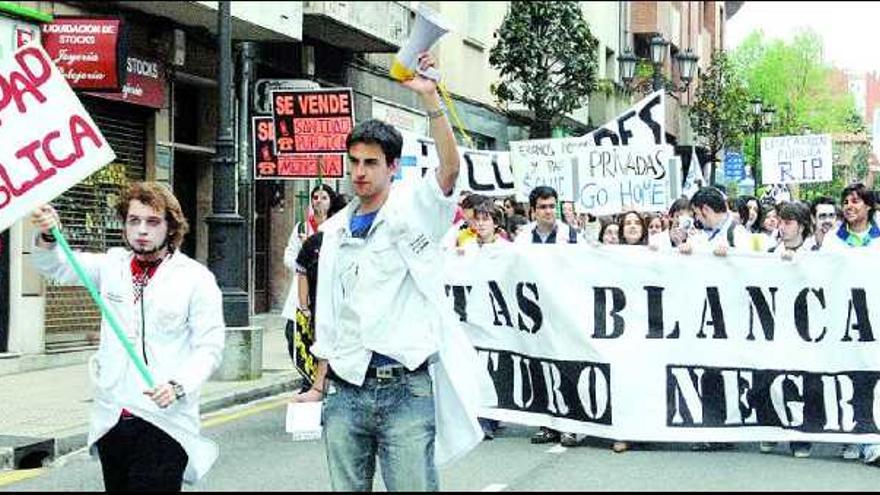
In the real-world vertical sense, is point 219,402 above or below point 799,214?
below

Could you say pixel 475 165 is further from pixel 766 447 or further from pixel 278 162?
pixel 766 447

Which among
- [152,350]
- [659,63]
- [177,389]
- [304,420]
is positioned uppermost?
[659,63]

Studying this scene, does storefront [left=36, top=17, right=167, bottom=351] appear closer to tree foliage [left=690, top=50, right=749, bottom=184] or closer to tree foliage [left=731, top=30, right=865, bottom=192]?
tree foliage [left=690, top=50, right=749, bottom=184]

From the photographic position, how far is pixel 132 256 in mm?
5316

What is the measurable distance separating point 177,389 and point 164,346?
203 mm

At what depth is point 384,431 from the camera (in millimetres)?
5129

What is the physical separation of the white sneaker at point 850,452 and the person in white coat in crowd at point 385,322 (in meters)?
5.21

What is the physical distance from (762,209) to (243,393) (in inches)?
320

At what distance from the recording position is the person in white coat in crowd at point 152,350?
202 inches

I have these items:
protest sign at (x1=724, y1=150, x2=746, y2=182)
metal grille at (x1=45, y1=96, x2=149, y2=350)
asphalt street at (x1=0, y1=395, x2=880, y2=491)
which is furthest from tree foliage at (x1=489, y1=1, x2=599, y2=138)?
asphalt street at (x1=0, y1=395, x2=880, y2=491)

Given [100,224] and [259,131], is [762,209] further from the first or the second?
[100,224]

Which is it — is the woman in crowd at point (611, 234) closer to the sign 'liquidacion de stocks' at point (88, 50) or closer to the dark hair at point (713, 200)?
the dark hair at point (713, 200)

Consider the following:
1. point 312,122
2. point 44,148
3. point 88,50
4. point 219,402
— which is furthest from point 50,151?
point 312,122

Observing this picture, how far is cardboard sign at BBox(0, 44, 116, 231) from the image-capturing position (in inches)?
237
